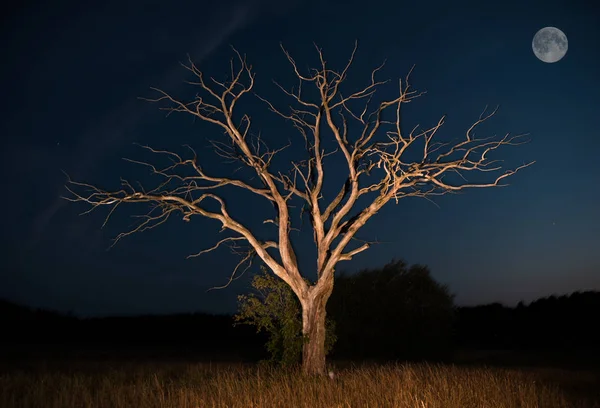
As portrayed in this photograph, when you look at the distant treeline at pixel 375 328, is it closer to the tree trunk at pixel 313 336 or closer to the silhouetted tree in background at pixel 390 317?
the silhouetted tree in background at pixel 390 317

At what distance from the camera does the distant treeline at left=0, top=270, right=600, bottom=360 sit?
3263 cm

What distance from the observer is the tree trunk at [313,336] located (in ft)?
55.2

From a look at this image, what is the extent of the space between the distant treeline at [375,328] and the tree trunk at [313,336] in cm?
1505

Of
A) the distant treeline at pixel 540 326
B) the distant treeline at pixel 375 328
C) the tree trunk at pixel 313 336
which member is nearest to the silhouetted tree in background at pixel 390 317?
the distant treeline at pixel 375 328

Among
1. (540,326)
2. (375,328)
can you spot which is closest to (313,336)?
(375,328)

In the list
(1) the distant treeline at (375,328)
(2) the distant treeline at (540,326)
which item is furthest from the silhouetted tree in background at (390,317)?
(2) the distant treeline at (540,326)

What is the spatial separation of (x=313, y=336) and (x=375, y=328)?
16377 millimetres

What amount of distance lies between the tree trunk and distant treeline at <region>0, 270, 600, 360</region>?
15.0 m

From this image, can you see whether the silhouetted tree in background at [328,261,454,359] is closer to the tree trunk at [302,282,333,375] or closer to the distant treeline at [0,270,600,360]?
the distant treeline at [0,270,600,360]

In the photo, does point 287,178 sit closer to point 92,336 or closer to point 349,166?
point 349,166

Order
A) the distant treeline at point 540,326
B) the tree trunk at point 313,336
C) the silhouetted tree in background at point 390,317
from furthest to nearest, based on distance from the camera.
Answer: the distant treeline at point 540,326, the silhouetted tree in background at point 390,317, the tree trunk at point 313,336

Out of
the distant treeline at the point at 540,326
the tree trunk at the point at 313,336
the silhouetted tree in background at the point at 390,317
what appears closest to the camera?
the tree trunk at the point at 313,336

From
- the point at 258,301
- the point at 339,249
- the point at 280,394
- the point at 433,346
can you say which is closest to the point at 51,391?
the point at 280,394

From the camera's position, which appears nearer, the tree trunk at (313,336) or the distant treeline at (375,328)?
the tree trunk at (313,336)
